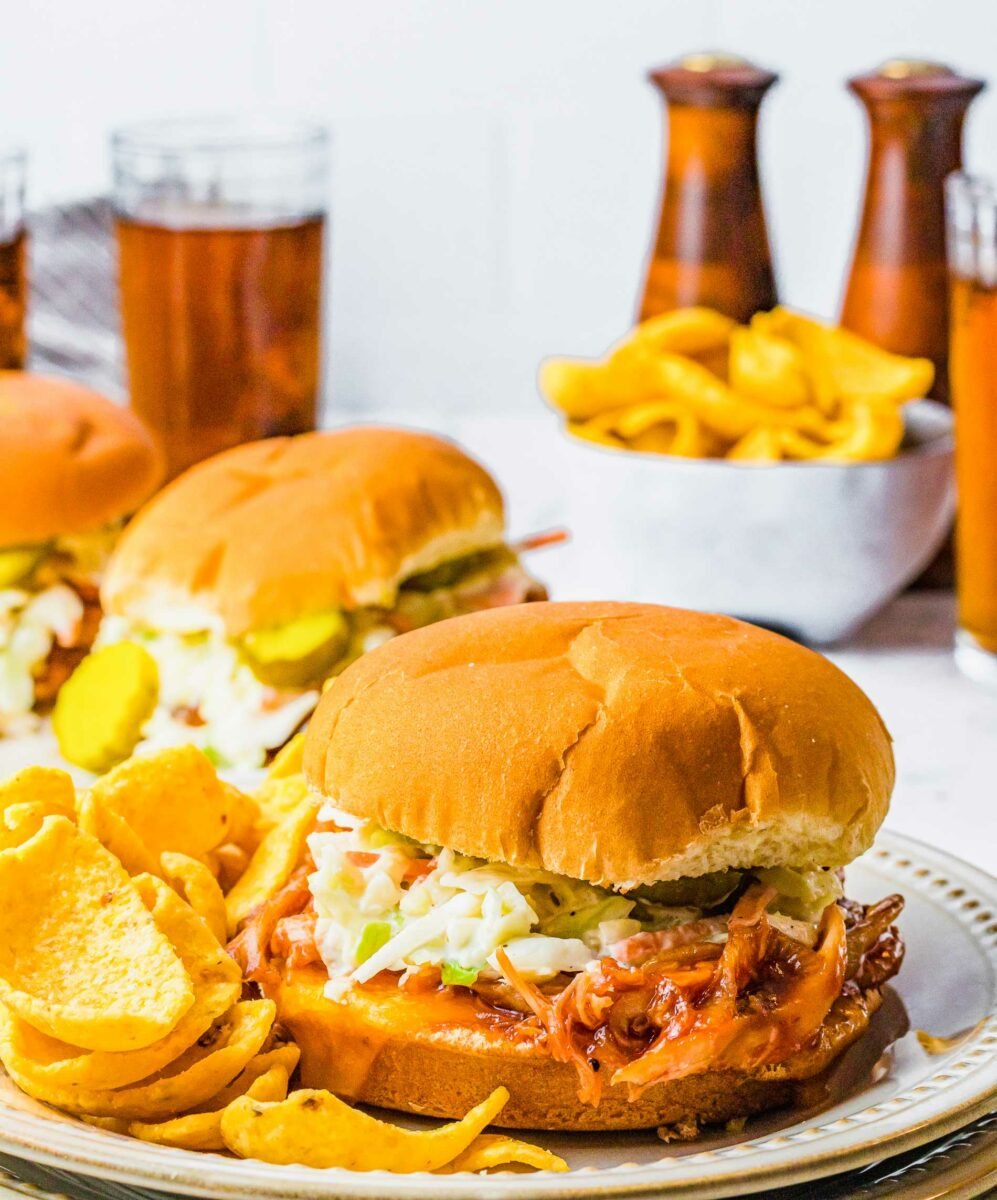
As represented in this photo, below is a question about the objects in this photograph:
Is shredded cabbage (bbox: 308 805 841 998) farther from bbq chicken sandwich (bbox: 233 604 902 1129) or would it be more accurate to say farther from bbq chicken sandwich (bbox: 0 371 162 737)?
bbq chicken sandwich (bbox: 0 371 162 737)

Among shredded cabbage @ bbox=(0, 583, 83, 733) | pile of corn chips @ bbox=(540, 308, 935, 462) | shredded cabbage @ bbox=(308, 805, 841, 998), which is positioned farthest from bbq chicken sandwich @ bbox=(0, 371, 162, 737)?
shredded cabbage @ bbox=(308, 805, 841, 998)

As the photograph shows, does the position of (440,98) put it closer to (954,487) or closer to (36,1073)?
(954,487)

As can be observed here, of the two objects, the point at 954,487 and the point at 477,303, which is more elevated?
the point at 954,487

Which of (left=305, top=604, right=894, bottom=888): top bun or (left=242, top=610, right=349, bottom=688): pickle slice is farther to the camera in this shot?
(left=242, top=610, right=349, bottom=688): pickle slice

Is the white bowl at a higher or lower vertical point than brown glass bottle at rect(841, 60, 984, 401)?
lower

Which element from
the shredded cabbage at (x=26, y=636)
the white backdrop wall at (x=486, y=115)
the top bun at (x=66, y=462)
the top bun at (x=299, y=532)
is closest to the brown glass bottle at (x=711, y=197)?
the top bun at (x=299, y=532)

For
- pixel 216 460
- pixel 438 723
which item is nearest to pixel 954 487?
pixel 216 460
